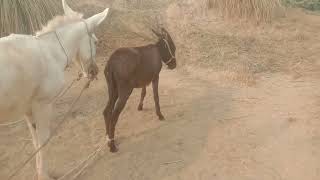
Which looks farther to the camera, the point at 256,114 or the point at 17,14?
the point at 17,14

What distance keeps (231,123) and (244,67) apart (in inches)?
70.6

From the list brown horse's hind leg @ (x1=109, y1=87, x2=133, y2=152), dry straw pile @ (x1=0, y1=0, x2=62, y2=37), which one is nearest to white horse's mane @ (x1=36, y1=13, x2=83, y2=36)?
brown horse's hind leg @ (x1=109, y1=87, x2=133, y2=152)

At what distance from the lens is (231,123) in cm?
565

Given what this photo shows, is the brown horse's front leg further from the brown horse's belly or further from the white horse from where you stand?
the white horse

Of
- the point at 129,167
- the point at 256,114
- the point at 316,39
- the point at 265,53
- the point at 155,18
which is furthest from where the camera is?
the point at 155,18

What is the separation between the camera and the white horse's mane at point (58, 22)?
14.8 feet

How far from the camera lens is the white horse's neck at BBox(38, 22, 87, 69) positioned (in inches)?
173

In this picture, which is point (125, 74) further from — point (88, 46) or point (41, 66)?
point (41, 66)

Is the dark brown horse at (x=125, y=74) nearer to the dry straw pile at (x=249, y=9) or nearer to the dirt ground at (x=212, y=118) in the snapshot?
the dirt ground at (x=212, y=118)

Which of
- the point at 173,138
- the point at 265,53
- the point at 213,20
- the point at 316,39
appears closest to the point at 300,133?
the point at 173,138

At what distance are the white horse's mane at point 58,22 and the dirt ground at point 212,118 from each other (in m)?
1.45

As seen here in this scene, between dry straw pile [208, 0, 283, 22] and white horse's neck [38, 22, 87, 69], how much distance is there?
4758 millimetres

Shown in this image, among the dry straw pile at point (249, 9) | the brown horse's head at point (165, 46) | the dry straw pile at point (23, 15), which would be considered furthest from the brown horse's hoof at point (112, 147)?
the dry straw pile at point (249, 9)

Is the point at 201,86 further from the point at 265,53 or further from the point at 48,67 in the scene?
the point at 48,67
